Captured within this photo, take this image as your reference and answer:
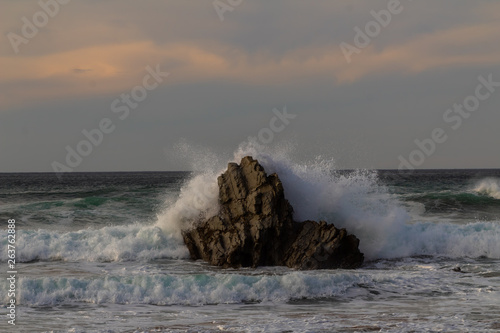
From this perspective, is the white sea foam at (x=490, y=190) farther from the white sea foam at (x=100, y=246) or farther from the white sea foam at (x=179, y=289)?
the white sea foam at (x=179, y=289)

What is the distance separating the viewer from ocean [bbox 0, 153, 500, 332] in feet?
34.2

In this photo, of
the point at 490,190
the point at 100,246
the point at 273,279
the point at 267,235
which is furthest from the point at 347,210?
the point at 490,190

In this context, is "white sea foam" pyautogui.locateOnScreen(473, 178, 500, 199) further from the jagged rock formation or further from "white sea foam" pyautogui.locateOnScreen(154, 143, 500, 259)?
the jagged rock formation

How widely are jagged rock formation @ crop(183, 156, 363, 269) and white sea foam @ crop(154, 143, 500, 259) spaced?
124 cm

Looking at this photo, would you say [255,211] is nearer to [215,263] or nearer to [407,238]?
[215,263]

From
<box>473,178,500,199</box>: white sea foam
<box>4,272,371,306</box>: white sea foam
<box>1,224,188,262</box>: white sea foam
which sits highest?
<box>473,178,500,199</box>: white sea foam

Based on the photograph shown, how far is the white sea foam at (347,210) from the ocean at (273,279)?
43 millimetres

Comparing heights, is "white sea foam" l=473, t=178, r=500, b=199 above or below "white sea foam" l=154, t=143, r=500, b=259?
above

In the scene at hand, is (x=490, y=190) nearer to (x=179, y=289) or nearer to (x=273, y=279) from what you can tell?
(x=273, y=279)

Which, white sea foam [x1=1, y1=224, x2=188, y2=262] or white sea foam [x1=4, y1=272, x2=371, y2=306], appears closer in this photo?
white sea foam [x1=4, y1=272, x2=371, y2=306]

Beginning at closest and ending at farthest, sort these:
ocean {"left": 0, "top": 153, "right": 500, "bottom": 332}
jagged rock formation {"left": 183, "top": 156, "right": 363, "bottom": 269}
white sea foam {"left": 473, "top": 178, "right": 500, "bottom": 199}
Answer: ocean {"left": 0, "top": 153, "right": 500, "bottom": 332}, jagged rock formation {"left": 183, "top": 156, "right": 363, "bottom": 269}, white sea foam {"left": 473, "top": 178, "right": 500, "bottom": 199}

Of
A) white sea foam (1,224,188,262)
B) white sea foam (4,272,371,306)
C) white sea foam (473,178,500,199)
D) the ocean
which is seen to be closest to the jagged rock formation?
the ocean

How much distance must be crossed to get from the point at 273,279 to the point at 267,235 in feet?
8.14

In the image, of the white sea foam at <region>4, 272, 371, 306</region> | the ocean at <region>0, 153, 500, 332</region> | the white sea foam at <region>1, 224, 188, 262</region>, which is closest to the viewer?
the ocean at <region>0, 153, 500, 332</region>
